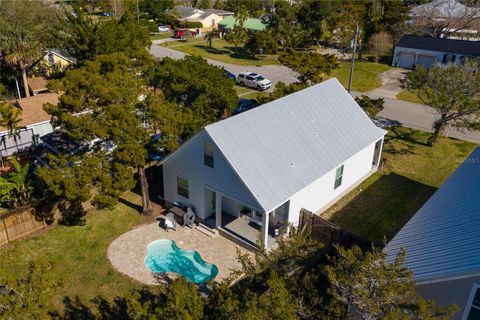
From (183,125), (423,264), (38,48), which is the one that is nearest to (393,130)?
(183,125)

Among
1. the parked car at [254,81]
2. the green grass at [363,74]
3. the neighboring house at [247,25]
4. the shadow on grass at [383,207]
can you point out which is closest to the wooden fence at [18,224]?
the shadow on grass at [383,207]

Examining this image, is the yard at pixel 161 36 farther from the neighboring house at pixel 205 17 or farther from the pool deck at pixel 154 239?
the pool deck at pixel 154 239

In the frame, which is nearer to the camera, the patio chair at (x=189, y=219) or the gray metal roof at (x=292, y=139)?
the gray metal roof at (x=292, y=139)

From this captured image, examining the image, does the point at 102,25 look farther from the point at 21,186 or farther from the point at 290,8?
the point at 290,8

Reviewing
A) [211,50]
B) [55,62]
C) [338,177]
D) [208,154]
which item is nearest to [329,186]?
[338,177]

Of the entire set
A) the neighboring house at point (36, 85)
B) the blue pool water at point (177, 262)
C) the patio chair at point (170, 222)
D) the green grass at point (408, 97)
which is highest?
the neighboring house at point (36, 85)

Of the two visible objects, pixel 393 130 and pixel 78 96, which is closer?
pixel 78 96
